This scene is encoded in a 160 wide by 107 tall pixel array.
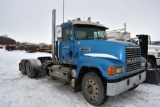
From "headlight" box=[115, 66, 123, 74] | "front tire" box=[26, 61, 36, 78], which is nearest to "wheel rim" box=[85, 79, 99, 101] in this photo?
"headlight" box=[115, 66, 123, 74]

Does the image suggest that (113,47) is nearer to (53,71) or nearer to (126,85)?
(126,85)

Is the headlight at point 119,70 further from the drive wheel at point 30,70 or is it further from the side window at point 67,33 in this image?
the drive wheel at point 30,70

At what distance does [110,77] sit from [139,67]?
1680mm

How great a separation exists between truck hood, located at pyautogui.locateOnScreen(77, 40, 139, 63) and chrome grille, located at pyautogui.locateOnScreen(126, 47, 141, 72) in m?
0.18

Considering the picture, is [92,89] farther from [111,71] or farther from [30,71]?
[30,71]

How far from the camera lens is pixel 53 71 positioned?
679cm

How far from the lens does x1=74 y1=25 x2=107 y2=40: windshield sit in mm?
5602

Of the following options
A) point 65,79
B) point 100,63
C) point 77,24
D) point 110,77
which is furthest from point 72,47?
point 110,77

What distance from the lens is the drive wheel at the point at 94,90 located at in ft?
14.3

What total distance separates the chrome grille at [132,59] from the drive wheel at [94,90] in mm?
997

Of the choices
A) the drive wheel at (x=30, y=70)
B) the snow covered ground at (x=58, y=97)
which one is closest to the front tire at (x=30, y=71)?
the drive wheel at (x=30, y=70)

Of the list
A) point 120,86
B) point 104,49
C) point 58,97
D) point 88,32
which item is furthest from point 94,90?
point 88,32

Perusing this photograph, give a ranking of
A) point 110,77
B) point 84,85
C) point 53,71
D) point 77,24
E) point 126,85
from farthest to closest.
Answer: point 53,71 → point 77,24 → point 84,85 → point 126,85 → point 110,77

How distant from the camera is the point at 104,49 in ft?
15.3
